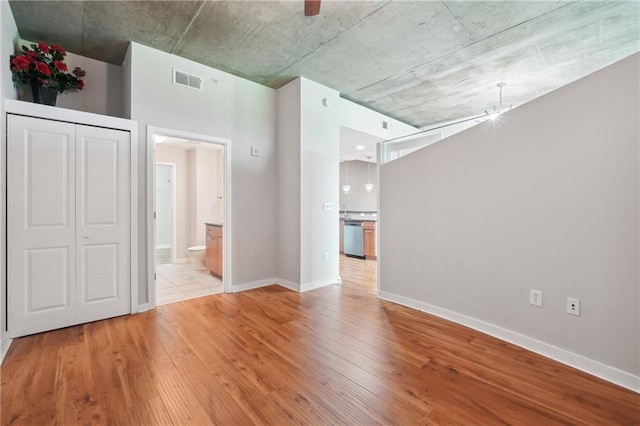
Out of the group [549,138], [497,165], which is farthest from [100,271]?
[549,138]

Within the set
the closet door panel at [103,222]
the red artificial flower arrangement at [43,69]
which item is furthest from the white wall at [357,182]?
the red artificial flower arrangement at [43,69]

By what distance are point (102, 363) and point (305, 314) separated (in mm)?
1771

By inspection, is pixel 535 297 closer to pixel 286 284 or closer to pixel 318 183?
pixel 318 183

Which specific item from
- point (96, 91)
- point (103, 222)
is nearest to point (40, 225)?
point (103, 222)

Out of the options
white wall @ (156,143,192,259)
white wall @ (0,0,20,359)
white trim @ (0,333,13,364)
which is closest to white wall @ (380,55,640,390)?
white trim @ (0,333,13,364)

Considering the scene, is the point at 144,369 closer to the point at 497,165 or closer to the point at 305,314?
the point at 305,314

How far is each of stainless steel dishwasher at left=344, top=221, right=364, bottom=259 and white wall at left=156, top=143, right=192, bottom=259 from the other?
3.68 meters

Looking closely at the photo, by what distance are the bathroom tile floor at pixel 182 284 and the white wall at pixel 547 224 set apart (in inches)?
115

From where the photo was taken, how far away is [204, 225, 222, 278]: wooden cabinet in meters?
4.59

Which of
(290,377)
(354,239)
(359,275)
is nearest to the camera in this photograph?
(290,377)

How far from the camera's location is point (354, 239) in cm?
683

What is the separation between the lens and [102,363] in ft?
6.83

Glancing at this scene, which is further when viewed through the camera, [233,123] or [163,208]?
[163,208]

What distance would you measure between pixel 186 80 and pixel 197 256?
320 centimetres
